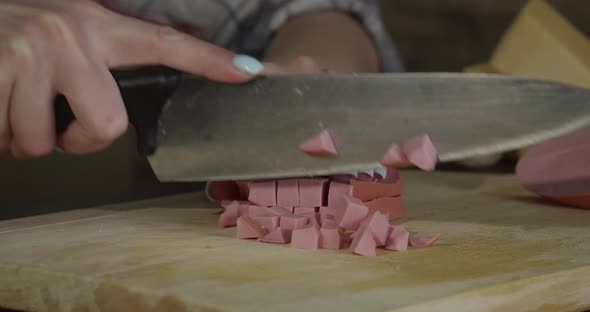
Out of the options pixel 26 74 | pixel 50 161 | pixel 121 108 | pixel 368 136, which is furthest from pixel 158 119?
pixel 50 161

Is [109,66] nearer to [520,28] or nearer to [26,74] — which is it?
[26,74]

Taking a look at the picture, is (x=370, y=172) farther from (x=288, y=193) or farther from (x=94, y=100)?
(x=94, y=100)

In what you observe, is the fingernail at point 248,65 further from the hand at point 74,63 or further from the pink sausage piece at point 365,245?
the pink sausage piece at point 365,245

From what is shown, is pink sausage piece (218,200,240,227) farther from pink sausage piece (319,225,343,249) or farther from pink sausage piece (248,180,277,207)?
pink sausage piece (319,225,343,249)

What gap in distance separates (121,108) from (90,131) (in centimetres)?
6

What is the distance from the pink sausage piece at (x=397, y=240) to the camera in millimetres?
1214

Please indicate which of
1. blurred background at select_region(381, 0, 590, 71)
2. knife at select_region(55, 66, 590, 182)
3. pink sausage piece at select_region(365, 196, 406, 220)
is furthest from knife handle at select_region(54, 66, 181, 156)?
blurred background at select_region(381, 0, 590, 71)

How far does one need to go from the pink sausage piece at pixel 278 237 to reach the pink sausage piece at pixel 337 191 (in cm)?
12

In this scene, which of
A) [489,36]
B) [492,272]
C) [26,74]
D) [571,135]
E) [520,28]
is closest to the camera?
[492,272]

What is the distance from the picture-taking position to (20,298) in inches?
46.2

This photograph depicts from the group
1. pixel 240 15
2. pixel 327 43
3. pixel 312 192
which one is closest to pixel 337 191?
pixel 312 192

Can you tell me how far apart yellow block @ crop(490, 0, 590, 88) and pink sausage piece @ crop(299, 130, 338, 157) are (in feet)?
2.44

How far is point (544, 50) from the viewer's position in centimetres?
194

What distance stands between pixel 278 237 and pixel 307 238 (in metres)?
0.05
